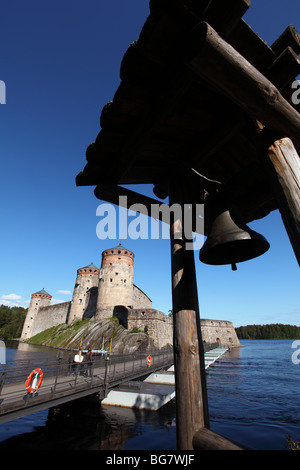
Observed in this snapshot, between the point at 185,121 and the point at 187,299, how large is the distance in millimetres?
1831

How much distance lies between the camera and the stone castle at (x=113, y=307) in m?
29.8

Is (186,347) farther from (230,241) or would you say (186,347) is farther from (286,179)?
(286,179)

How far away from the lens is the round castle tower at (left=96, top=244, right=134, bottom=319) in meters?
35.8

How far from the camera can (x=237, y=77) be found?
153cm

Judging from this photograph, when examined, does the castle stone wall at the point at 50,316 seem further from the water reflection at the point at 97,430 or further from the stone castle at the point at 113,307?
the water reflection at the point at 97,430

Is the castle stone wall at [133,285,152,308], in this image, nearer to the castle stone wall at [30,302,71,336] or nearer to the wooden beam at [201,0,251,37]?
the castle stone wall at [30,302,71,336]

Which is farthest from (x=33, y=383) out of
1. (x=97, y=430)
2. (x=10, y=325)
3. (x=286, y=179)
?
(x=10, y=325)

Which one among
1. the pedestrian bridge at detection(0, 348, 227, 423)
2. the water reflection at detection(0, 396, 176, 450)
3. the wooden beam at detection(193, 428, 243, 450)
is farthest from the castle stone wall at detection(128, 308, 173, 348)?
the wooden beam at detection(193, 428, 243, 450)

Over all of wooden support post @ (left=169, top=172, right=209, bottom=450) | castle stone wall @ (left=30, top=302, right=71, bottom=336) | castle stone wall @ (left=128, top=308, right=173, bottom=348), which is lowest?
wooden support post @ (left=169, top=172, right=209, bottom=450)

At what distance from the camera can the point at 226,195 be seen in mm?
2305

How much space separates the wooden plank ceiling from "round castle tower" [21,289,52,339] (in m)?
65.0

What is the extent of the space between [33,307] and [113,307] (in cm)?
3443

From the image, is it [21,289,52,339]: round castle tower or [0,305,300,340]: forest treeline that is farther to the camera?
[0,305,300,340]: forest treeline
